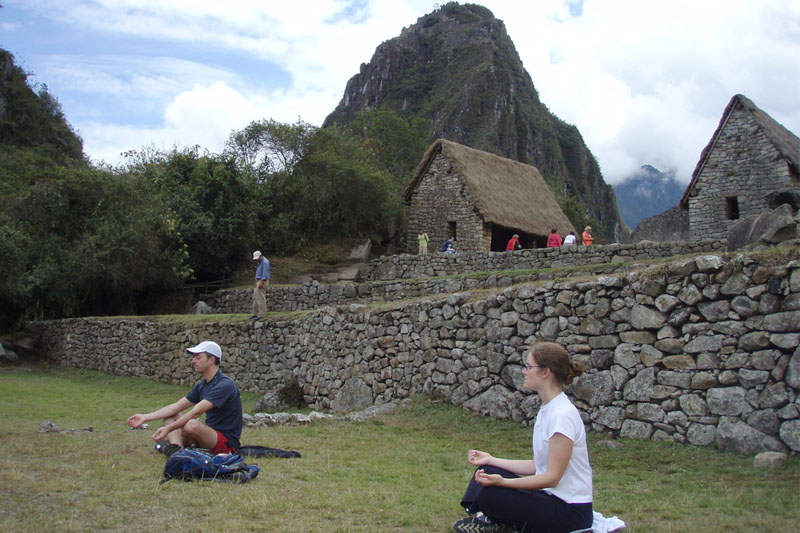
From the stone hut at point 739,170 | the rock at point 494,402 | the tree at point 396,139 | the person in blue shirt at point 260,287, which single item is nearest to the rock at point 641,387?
the rock at point 494,402

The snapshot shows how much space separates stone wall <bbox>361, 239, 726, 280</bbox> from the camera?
16078 mm

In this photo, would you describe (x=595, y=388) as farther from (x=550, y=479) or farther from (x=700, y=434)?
(x=550, y=479)

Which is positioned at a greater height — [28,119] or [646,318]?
[28,119]

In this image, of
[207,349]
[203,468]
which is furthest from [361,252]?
[203,468]

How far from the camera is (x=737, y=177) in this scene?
23.1 meters

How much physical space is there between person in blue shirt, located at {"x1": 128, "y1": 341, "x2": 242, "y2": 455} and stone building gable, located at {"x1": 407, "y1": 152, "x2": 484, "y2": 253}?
21.2 metres

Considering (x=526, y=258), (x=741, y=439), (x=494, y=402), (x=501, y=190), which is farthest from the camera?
(x=501, y=190)

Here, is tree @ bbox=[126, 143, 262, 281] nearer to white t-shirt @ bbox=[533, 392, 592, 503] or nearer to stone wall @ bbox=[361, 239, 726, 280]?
stone wall @ bbox=[361, 239, 726, 280]

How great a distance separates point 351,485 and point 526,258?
13280 mm

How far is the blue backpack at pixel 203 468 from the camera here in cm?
559

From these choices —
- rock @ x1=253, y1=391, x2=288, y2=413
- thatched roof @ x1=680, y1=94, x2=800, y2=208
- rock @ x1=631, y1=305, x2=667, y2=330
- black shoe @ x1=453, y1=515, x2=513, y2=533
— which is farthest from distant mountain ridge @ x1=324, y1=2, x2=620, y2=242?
black shoe @ x1=453, y1=515, x2=513, y2=533

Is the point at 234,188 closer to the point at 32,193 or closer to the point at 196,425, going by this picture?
the point at 32,193

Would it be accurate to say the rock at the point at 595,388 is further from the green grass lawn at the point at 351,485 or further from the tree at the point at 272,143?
the tree at the point at 272,143

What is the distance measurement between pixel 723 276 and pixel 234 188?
76.5 ft
